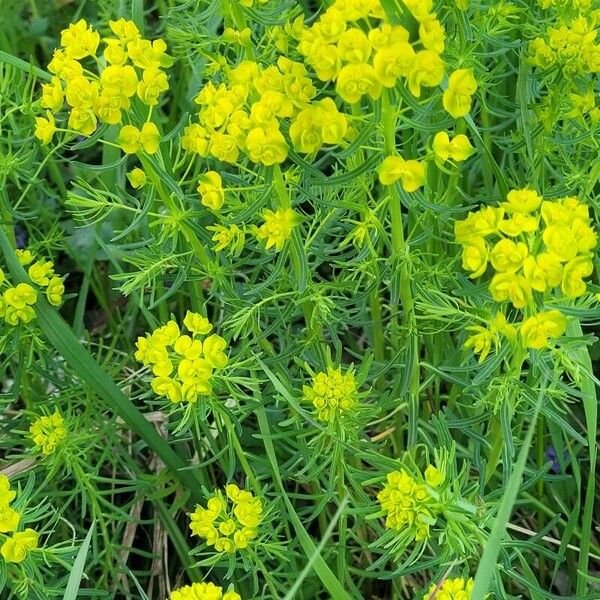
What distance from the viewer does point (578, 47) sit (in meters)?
1.93

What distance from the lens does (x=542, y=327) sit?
146 centimetres

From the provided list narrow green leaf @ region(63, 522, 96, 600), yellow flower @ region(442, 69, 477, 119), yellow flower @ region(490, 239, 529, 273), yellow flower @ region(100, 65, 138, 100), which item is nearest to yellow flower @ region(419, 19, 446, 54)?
yellow flower @ region(442, 69, 477, 119)

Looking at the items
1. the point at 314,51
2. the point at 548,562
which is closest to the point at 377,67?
Answer: the point at 314,51

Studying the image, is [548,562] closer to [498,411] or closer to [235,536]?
[498,411]

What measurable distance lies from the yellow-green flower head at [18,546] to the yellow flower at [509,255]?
1.03m

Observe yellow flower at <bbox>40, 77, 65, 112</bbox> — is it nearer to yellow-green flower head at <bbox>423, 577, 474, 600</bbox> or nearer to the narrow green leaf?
the narrow green leaf

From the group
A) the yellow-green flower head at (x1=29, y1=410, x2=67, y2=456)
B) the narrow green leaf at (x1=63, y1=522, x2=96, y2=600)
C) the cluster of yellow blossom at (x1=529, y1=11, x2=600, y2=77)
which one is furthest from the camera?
the yellow-green flower head at (x1=29, y1=410, x2=67, y2=456)

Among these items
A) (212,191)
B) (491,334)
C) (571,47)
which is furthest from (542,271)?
(571,47)

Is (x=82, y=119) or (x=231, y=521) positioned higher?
(x=82, y=119)

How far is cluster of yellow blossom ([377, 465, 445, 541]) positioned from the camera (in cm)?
160

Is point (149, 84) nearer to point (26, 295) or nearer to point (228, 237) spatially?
point (228, 237)

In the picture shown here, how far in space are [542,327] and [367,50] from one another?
1.71 feet

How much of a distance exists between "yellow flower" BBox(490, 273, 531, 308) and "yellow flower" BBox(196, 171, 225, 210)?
57 cm

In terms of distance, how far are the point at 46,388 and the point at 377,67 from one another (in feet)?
5.41
